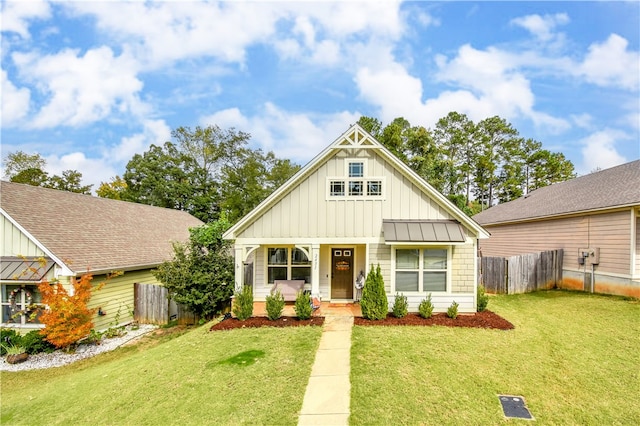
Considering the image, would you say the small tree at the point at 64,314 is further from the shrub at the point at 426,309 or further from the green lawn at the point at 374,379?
the shrub at the point at 426,309

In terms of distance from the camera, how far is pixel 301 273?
12266 mm

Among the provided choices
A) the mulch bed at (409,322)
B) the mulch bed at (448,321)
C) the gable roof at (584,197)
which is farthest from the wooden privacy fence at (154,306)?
the gable roof at (584,197)

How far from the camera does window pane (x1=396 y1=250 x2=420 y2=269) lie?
11.0m

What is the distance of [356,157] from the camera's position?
1148cm

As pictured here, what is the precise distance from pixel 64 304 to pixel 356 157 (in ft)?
36.9

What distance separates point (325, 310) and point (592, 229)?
43.7 feet

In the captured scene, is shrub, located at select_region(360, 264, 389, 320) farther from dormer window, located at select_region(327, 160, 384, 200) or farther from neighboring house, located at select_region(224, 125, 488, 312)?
dormer window, located at select_region(327, 160, 384, 200)

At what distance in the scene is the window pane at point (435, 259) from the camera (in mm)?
11016

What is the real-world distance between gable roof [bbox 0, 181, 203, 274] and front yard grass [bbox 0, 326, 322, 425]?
4400 mm

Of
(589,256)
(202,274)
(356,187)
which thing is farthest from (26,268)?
(589,256)

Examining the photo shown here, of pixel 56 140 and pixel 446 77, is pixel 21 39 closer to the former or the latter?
pixel 56 140

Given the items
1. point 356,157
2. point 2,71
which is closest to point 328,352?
point 356,157

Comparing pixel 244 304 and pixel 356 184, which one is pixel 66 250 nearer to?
pixel 244 304

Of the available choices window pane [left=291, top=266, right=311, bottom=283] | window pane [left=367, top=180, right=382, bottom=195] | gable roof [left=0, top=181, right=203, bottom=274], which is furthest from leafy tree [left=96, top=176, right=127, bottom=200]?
window pane [left=367, top=180, right=382, bottom=195]
